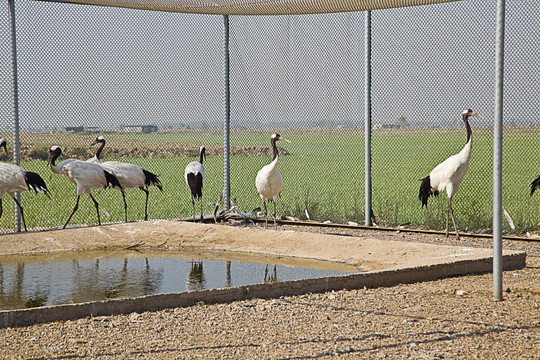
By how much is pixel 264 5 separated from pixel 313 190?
9443 millimetres

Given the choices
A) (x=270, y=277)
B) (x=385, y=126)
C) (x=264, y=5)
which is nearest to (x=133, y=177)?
(x=264, y=5)

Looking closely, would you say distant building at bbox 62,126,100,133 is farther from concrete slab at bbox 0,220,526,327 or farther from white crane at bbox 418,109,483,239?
white crane at bbox 418,109,483,239

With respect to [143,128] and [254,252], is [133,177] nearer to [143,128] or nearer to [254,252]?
[254,252]

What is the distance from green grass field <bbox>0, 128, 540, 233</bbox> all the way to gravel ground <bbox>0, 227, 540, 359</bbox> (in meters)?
4.43

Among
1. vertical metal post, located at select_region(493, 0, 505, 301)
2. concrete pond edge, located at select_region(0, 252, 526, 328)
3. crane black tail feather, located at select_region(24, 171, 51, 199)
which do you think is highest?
vertical metal post, located at select_region(493, 0, 505, 301)

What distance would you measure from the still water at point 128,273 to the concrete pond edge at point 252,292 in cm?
76

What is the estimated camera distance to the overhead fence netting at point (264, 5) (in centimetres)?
799

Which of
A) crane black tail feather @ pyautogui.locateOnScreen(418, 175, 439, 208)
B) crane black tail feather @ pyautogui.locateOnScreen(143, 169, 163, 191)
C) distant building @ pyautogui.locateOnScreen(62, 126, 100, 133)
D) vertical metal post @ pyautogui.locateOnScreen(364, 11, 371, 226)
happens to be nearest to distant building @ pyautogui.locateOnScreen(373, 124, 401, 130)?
vertical metal post @ pyautogui.locateOnScreen(364, 11, 371, 226)

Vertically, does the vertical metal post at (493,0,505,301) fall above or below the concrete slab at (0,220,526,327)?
above

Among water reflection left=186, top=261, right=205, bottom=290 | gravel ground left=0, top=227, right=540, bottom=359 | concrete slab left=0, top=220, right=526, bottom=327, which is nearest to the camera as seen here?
gravel ground left=0, top=227, right=540, bottom=359

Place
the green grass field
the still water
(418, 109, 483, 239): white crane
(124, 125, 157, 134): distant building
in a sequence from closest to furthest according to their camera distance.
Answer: the still water < (418, 109, 483, 239): white crane < the green grass field < (124, 125, 157, 134): distant building

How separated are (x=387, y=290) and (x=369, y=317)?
2.86ft

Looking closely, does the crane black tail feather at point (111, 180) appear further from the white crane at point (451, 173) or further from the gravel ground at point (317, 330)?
the gravel ground at point (317, 330)

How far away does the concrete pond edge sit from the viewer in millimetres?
4121
